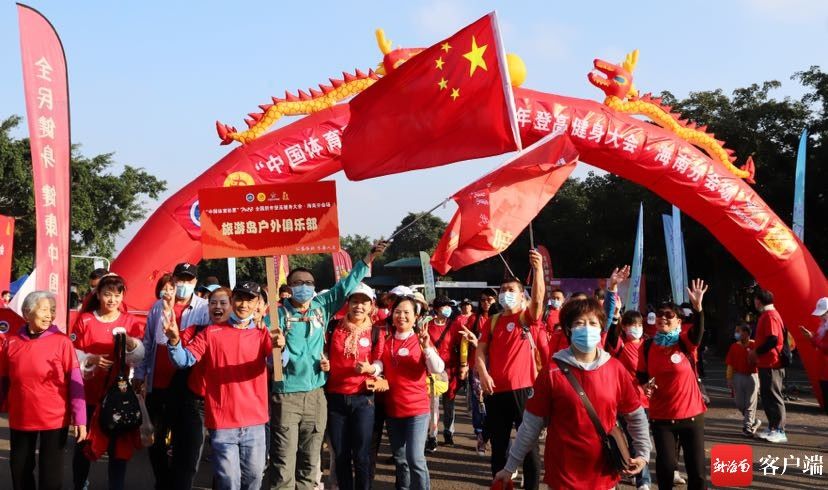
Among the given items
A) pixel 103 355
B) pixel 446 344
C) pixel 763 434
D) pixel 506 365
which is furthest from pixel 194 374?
pixel 763 434

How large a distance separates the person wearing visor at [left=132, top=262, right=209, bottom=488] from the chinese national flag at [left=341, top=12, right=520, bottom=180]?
1861 mm

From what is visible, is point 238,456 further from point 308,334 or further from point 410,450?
point 410,450

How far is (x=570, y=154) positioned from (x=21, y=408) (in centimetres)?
508

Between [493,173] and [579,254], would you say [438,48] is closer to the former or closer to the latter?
[493,173]

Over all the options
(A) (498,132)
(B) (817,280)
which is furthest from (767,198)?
(A) (498,132)

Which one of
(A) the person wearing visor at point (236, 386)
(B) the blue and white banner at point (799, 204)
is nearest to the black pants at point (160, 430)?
(A) the person wearing visor at point (236, 386)

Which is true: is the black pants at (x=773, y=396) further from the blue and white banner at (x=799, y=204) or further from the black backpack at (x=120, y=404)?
the black backpack at (x=120, y=404)

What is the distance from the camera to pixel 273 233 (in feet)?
15.8

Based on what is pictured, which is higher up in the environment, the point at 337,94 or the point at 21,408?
the point at 337,94

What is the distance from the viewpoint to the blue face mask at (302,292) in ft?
17.3

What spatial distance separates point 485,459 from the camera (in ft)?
26.7

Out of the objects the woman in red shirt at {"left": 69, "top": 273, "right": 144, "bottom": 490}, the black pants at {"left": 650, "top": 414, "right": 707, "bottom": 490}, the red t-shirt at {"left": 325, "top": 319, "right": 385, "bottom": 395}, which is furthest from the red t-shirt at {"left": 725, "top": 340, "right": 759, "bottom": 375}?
the woman in red shirt at {"left": 69, "top": 273, "right": 144, "bottom": 490}

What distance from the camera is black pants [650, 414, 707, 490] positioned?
17.3 feet

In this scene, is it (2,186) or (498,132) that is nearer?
(498,132)
